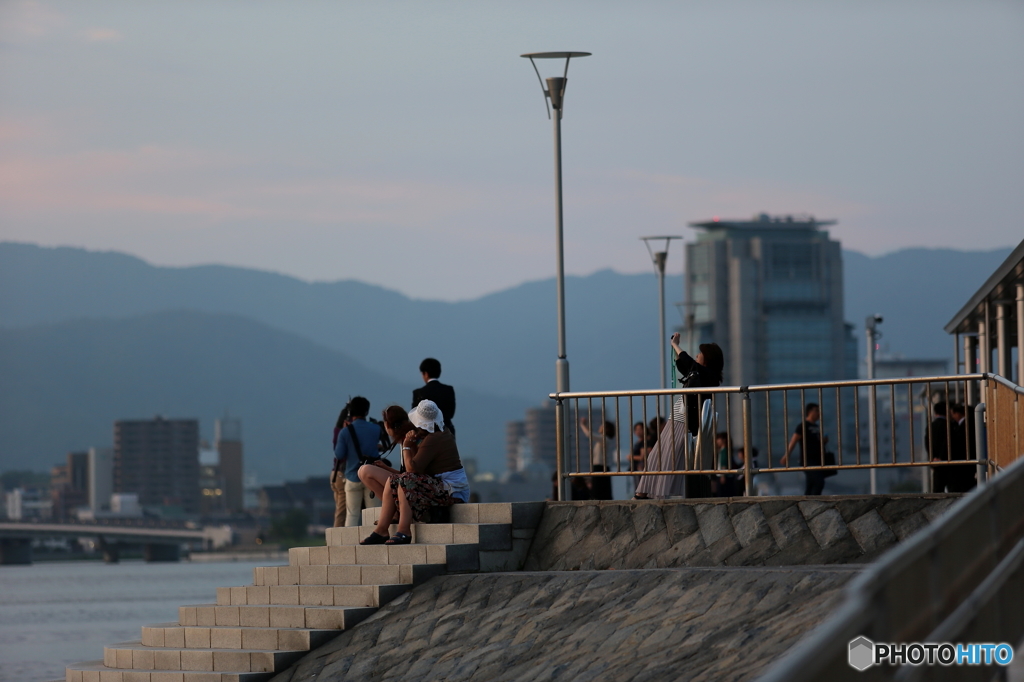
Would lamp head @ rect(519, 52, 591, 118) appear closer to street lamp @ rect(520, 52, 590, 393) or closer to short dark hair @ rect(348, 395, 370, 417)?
street lamp @ rect(520, 52, 590, 393)

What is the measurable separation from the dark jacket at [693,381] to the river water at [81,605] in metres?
8.67

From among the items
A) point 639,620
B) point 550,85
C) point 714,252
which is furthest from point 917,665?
point 714,252

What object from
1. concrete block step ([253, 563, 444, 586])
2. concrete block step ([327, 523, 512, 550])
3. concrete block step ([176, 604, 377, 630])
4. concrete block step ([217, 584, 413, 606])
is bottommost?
concrete block step ([176, 604, 377, 630])

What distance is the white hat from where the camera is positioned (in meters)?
14.4

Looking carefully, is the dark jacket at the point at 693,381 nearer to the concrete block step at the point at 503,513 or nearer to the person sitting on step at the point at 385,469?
the concrete block step at the point at 503,513

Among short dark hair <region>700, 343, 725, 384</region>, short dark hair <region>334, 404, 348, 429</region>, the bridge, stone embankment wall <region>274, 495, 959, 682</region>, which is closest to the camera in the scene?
stone embankment wall <region>274, 495, 959, 682</region>

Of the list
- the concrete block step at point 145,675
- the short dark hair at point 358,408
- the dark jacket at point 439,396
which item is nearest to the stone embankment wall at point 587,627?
the concrete block step at point 145,675

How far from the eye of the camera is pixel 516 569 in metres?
14.7

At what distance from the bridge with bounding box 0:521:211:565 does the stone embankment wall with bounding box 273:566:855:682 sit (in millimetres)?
106288

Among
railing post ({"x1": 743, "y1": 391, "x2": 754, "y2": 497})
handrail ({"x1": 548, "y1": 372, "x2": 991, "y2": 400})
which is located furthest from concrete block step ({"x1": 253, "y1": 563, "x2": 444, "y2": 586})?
railing post ({"x1": 743, "y1": 391, "x2": 754, "y2": 497})

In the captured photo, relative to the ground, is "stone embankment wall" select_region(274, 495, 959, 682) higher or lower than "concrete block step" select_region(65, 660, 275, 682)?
higher

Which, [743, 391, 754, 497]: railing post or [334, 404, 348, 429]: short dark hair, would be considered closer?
[743, 391, 754, 497]: railing post

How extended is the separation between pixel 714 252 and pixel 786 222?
14230mm

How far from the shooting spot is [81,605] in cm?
7406
